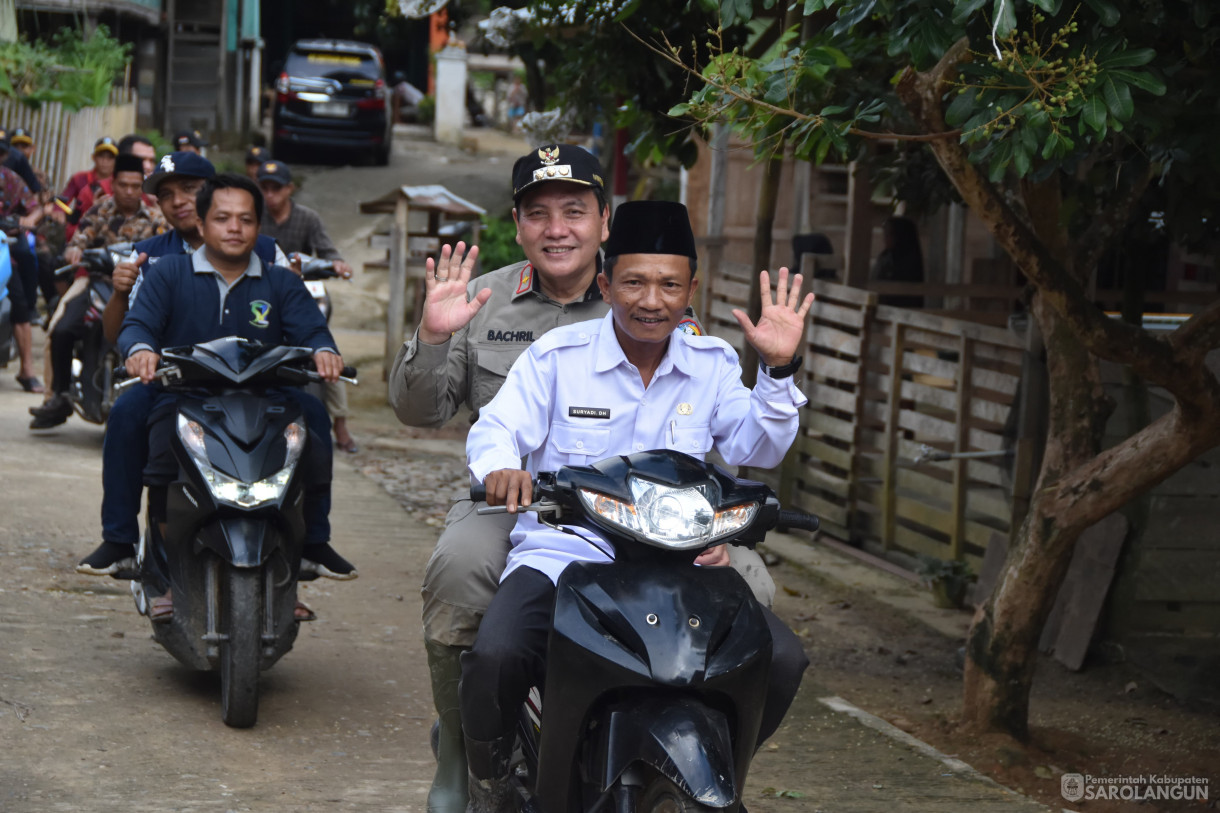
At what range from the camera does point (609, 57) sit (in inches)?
305

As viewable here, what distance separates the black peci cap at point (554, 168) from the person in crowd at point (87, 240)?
5428mm

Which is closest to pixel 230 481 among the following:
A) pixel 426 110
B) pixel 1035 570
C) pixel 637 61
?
pixel 1035 570

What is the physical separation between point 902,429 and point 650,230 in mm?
5230

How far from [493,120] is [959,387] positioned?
29.9 metres

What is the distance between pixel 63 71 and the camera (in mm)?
20766

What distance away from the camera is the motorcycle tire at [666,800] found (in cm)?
284

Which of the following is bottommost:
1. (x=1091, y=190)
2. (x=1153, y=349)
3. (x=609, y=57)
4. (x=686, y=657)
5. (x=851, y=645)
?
(x=851, y=645)

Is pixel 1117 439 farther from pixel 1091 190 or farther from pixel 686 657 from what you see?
pixel 686 657

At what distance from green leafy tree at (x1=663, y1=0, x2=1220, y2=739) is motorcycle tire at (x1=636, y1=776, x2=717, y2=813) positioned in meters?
1.79

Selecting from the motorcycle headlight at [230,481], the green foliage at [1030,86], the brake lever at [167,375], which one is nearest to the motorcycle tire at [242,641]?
the motorcycle headlight at [230,481]

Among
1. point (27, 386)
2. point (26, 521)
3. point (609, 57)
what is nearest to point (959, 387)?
point (609, 57)

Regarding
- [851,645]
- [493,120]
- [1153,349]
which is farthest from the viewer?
[493,120]

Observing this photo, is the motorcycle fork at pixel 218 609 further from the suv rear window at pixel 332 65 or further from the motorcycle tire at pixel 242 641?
the suv rear window at pixel 332 65

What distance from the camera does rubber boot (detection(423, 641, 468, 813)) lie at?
3742 mm
